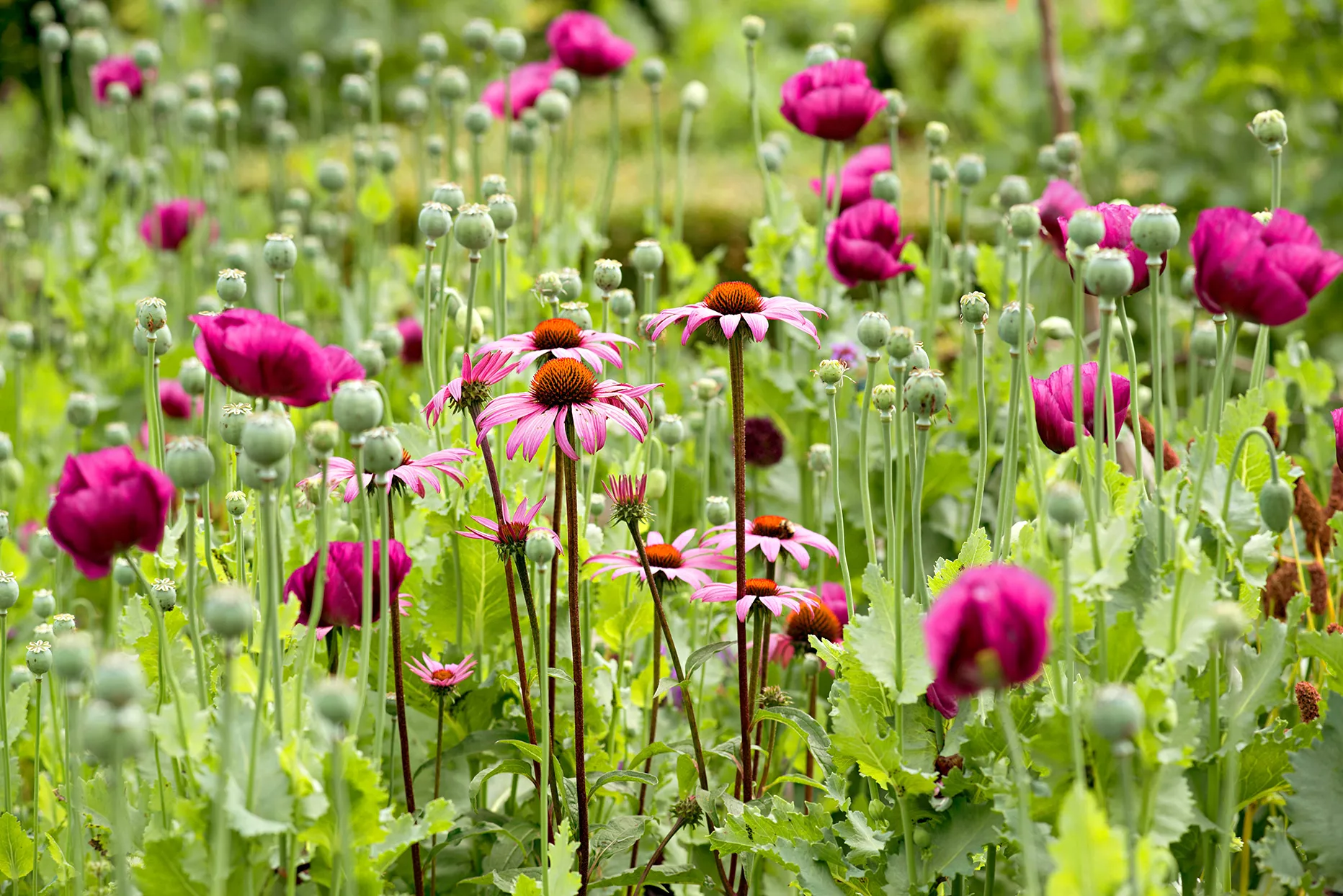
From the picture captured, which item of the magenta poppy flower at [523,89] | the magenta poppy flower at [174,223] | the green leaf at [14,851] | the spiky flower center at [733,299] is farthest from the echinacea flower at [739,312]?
the magenta poppy flower at [174,223]

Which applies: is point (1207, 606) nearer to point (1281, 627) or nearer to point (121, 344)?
point (1281, 627)

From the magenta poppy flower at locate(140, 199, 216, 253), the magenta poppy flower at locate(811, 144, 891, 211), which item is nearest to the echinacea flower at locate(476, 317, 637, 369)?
the magenta poppy flower at locate(811, 144, 891, 211)

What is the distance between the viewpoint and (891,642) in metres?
0.96

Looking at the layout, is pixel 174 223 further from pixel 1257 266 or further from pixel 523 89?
pixel 1257 266

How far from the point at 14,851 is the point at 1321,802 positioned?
3.25ft

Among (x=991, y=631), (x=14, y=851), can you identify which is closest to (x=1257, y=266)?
(x=991, y=631)

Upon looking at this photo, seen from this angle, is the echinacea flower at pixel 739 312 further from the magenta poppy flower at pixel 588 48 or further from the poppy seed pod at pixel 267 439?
the magenta poppy flower at pixel 588 48

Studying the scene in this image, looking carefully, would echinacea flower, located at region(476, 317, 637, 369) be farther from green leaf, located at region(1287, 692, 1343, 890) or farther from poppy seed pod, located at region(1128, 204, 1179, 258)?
green leaf, located at region(1287, 692, 1343, 890)

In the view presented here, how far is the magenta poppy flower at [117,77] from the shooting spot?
2629 mm

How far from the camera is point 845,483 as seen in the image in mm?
1756

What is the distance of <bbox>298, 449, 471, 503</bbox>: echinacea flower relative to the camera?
107 centimetres

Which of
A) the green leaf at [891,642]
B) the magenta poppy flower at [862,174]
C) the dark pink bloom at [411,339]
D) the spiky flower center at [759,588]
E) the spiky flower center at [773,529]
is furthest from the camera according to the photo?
the dark pink bloom at [411,339]

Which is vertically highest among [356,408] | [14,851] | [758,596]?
[356,408]

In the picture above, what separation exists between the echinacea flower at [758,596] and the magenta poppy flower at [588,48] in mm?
1048
